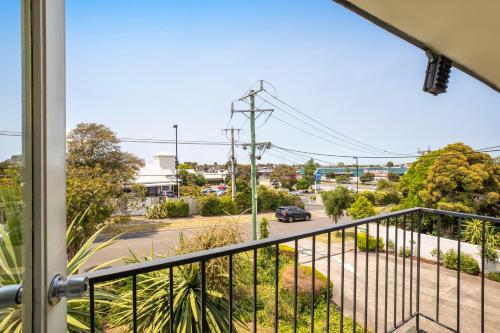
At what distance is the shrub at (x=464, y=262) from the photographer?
5.73m

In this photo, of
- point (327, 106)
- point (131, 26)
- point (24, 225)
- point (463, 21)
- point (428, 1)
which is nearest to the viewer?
point (24, 225)

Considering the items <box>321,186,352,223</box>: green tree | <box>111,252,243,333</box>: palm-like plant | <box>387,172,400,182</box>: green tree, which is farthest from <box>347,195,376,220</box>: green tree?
<box>387,172,400,182</box>: green tree

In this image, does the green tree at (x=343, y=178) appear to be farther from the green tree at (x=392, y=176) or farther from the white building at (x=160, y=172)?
the white building at (x=160, y=172)

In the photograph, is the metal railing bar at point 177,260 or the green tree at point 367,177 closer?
the metal railing bar at point 177,260

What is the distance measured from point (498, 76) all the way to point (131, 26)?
642 centimetres

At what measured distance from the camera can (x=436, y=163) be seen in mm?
8281

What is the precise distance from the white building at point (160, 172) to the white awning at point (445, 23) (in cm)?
Answer: 1736

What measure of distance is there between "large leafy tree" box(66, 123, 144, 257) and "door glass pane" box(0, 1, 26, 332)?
6.98 metres

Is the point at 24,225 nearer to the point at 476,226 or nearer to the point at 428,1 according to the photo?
the point at 428,1

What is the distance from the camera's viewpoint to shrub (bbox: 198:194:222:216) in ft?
47.4

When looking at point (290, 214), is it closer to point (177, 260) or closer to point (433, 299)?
point (433, 299)

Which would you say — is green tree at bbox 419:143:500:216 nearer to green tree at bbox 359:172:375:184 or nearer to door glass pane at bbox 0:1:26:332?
door glass pane at bbox 0:1:26:332

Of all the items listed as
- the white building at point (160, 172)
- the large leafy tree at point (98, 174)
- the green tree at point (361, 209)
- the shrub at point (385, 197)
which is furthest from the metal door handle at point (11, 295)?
the white building at point (160, 172)

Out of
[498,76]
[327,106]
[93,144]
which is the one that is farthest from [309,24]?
[327,106]
